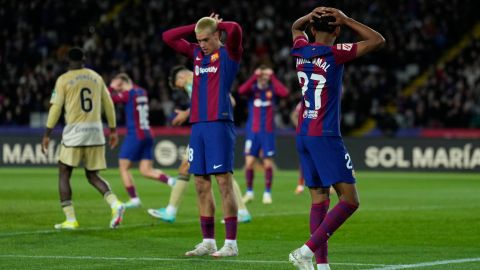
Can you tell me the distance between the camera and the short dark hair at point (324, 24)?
9344 mm

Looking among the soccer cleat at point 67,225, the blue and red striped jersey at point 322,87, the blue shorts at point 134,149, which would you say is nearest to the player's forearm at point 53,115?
the soccer cleat at point 67,225

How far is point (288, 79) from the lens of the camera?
35031 millimetres

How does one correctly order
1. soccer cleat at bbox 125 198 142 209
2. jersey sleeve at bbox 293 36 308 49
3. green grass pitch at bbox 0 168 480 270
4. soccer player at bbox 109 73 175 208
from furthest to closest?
soccer player at bbox 109 73 175 208, soccer cleat at bbox 125 198 142 209, green grass pitch at bbox 0 168 480 270, jersey sleeve at bbox 293 36 308 49

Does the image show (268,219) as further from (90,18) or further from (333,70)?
(90,18)

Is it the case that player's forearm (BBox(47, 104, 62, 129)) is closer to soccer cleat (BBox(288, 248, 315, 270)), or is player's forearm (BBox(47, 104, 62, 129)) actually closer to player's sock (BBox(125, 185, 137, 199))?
player's sock (BBox(125, 185, 137, 199))

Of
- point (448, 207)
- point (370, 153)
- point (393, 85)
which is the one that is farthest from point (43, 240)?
point (393, 85)

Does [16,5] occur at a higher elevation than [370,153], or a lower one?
higher

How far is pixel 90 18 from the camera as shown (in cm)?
4097

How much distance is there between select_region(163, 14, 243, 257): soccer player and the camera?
443 inches

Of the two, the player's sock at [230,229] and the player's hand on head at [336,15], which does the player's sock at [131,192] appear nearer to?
the player's sock at [230,229]

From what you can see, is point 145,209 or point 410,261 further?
point 145,209

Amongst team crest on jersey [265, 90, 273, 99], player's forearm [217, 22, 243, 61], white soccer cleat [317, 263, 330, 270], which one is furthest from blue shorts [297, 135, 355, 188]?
team crest on jersey [265, 90, 273, 99]

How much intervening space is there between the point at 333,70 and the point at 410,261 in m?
2.35

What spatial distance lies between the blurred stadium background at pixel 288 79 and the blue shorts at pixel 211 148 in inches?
314
